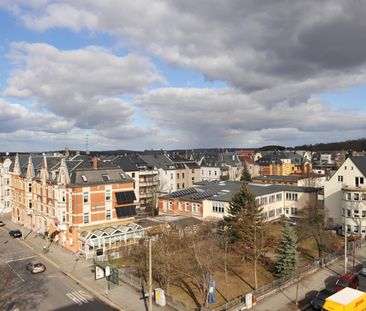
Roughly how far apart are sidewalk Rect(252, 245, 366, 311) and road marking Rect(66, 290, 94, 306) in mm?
14716

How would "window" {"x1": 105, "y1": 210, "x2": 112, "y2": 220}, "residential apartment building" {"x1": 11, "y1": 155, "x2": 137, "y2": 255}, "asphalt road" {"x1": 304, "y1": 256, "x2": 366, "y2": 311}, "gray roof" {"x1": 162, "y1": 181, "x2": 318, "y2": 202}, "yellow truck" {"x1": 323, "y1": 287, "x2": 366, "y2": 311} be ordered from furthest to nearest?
"gray roof" {"x1": 162, "y1": 181, "x2": 318, "y2": 202} → "window" {"x1": 105, "y1": 210, "x2": 112, "y2": 220} → "residential apartment building" {"x1": 11, "y1": 155, "x2": 137, "y2": 255} → "asphalt road" {"x1": 304, "y1": 256, "x2": 366, "y2": 311} → "yellow truck" {"x1": 323, "y1": 287, "x2": 366, "y2": 311}

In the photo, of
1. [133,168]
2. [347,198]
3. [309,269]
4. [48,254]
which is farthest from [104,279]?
[133,168]

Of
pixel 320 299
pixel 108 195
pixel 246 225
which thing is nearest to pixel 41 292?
pixel 108 195

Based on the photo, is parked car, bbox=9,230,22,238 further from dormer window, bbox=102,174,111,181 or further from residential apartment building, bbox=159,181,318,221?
residential apartment building, bbox=159,181,318,221

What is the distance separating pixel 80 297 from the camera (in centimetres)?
3000

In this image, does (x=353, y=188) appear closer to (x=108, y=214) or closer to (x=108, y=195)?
(x=108, y=195)

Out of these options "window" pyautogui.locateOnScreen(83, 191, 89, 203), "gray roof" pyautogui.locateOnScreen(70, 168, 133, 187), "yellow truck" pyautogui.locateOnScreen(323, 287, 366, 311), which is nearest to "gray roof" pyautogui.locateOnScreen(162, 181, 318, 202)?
"gray roof" pyautogui.locateOnScreen(70, 168, 133, 187)

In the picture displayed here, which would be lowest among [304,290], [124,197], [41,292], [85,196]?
[304,290]

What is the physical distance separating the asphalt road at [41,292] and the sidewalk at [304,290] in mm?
13715

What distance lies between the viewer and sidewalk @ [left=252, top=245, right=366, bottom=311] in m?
27.4

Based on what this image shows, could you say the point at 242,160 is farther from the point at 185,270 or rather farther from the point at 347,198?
the point at 185,270

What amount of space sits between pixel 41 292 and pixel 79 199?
15.5 m

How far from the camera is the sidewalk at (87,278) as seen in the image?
2834 centimetres

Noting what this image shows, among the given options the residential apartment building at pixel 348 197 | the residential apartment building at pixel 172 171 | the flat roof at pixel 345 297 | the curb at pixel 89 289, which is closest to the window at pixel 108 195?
the curb at pixel 89 289
